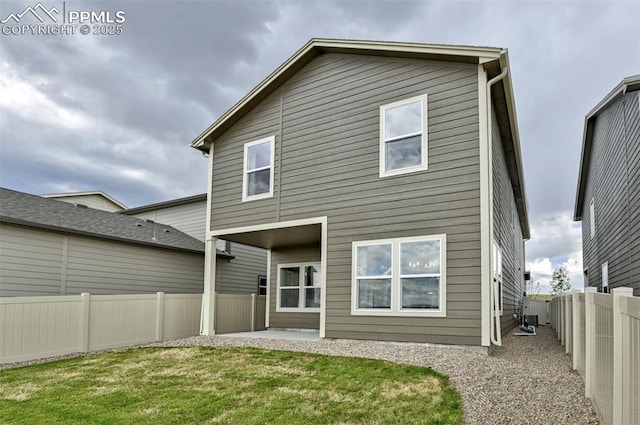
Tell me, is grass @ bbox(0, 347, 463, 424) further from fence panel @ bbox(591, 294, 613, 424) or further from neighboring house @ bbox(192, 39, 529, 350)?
neighboring house @ bbox(192, 39, 529, 350)

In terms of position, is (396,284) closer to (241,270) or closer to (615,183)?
(615,183)

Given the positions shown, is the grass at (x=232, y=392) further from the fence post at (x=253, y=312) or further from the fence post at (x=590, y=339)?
the fence post at (x=253, y=312)

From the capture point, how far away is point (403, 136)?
945cm

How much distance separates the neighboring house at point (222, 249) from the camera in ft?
55.8

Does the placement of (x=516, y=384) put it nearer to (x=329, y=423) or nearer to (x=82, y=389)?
(x=329, y=423)

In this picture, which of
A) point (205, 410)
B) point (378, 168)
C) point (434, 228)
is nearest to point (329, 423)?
point (205, 410)

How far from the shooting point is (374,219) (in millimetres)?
9539

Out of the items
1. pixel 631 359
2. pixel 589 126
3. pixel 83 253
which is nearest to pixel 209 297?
pixel 83 253

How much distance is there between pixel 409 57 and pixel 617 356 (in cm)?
746

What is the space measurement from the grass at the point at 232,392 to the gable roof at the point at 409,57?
18.5 feet

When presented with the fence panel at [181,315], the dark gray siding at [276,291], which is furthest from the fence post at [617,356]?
the fence panel at [181,315]

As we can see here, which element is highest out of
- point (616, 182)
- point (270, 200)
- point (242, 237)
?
point (616, 182)

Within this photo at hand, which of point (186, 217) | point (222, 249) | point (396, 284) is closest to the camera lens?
point (396, 284)

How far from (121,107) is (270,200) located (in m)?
9.54
